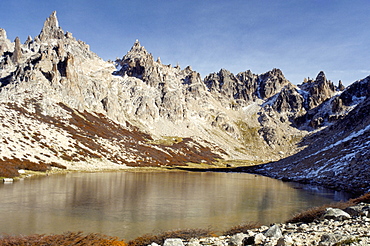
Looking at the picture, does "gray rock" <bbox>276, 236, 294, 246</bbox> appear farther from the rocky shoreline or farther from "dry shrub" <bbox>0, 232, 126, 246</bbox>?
"dry shrub" <bbox>0, 232, 126, 246</bbox>

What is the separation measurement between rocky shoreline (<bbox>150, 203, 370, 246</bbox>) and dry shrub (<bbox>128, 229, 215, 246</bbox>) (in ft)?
8.21

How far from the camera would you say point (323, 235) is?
14656mm

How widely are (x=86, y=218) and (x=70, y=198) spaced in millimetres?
12424

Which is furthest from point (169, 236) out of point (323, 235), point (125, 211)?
point (125, 211)

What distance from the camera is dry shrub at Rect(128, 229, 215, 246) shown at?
20.2 m

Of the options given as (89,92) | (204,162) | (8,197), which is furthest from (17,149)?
(89,92)

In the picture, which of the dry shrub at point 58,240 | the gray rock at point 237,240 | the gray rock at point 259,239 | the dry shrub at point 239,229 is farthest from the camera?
the dry shrub at point 239,229

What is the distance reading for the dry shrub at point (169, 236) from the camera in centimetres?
2016

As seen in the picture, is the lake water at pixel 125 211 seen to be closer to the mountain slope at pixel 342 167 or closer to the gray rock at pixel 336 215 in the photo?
the gray rock at pixel 336 215

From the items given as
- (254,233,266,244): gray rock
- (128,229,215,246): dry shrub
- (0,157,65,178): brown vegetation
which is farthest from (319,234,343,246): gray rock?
(0,157,65,178): brown vegetation

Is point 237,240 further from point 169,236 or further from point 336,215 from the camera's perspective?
point 336,215

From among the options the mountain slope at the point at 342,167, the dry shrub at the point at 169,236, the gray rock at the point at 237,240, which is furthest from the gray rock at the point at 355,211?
the mountain slope at the point at 342,167

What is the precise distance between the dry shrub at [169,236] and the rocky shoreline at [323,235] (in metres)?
2.50

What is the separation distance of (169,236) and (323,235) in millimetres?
A: 11424
